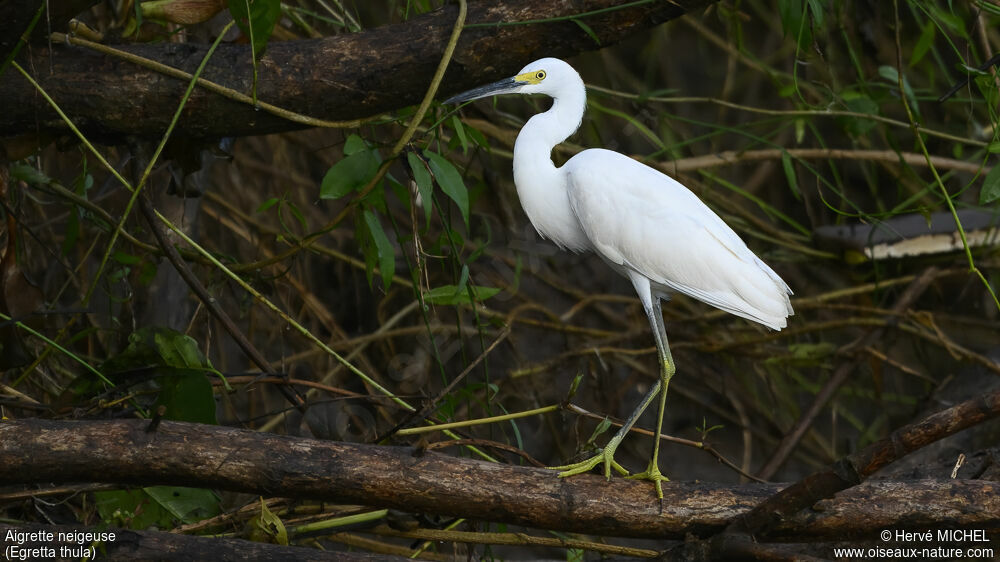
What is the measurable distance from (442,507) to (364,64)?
75 centimetres

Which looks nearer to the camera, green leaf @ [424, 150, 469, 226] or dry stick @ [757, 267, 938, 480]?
green leaf @ [424, 150, 469, 226]

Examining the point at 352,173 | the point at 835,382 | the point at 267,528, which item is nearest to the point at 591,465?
the point at 267,528

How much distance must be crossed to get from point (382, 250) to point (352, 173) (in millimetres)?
136

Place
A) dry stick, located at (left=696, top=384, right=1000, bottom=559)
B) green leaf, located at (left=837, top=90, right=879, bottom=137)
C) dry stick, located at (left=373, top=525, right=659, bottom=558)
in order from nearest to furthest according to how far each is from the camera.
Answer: dry stick, located at (left=696, top=384, right=1000, bottom=559) < dry stick, located at (left=373, top=525, right=659, bottom=558) < green leaf, located at (left=837, top=90, right=879, bottom=137)

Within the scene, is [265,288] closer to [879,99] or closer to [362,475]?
[362,475]

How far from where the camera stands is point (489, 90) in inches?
64.2

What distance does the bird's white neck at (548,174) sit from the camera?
5.59 ft

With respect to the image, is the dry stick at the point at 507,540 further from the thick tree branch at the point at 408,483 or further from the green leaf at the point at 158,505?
the green leaf at the point at 158,505

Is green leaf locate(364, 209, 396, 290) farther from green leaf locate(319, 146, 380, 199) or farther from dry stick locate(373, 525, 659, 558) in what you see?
dry stick locate(373, 525, 659, 558)

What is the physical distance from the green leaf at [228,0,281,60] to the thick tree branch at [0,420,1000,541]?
58 centimetres

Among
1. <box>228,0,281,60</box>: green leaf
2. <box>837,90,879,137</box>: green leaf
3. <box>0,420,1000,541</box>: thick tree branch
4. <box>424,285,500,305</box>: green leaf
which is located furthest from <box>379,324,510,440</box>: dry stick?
<box>837,90,879,137</box>: green leaf

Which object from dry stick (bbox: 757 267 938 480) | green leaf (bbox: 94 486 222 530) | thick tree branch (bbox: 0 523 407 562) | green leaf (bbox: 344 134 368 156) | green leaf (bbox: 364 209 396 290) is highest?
green leaf (bbox: 344 134 368 156)

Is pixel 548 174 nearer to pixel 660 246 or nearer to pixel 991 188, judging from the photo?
pixel 660 246

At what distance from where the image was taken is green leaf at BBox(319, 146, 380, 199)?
150 centimetres
